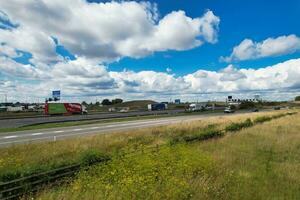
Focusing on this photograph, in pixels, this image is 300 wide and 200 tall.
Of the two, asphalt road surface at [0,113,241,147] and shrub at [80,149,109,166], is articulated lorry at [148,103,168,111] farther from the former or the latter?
shrub at [80,149,109,166]

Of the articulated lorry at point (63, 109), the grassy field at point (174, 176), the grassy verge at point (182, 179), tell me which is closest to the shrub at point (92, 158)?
the grassy field at point (174, 176)

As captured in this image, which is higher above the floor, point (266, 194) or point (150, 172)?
point (150, 172)

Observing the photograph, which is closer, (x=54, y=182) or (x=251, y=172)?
(x=54, y=182)

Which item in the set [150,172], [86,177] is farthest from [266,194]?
[86,177]

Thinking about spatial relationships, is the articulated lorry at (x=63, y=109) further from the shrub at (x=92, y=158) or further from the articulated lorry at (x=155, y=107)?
the shrub at (x=92, y=158)

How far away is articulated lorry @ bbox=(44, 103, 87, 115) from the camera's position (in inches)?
2717

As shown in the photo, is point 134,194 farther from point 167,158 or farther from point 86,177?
point 167,158

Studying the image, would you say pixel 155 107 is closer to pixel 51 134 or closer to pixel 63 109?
pixel 63 109

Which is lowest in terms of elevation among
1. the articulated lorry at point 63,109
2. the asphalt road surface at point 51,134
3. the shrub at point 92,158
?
the asphalt road surface at point 51,134

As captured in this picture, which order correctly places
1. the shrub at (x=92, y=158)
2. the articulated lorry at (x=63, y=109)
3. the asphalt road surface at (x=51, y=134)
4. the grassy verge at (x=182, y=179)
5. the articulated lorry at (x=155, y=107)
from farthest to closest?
the articulated lorry at (x=155, y=107) → the articulated lorry at (x=63, y=109) → the asphalt road surface at (x=51, y=134) → the shrub at (x=92, y=158) → the grassy verge at (x=182, y=179)

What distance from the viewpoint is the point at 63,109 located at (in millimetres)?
72000

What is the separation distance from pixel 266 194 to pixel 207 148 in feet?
28.0

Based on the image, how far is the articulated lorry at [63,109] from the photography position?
226 feet

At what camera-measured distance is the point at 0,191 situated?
24.7ft
